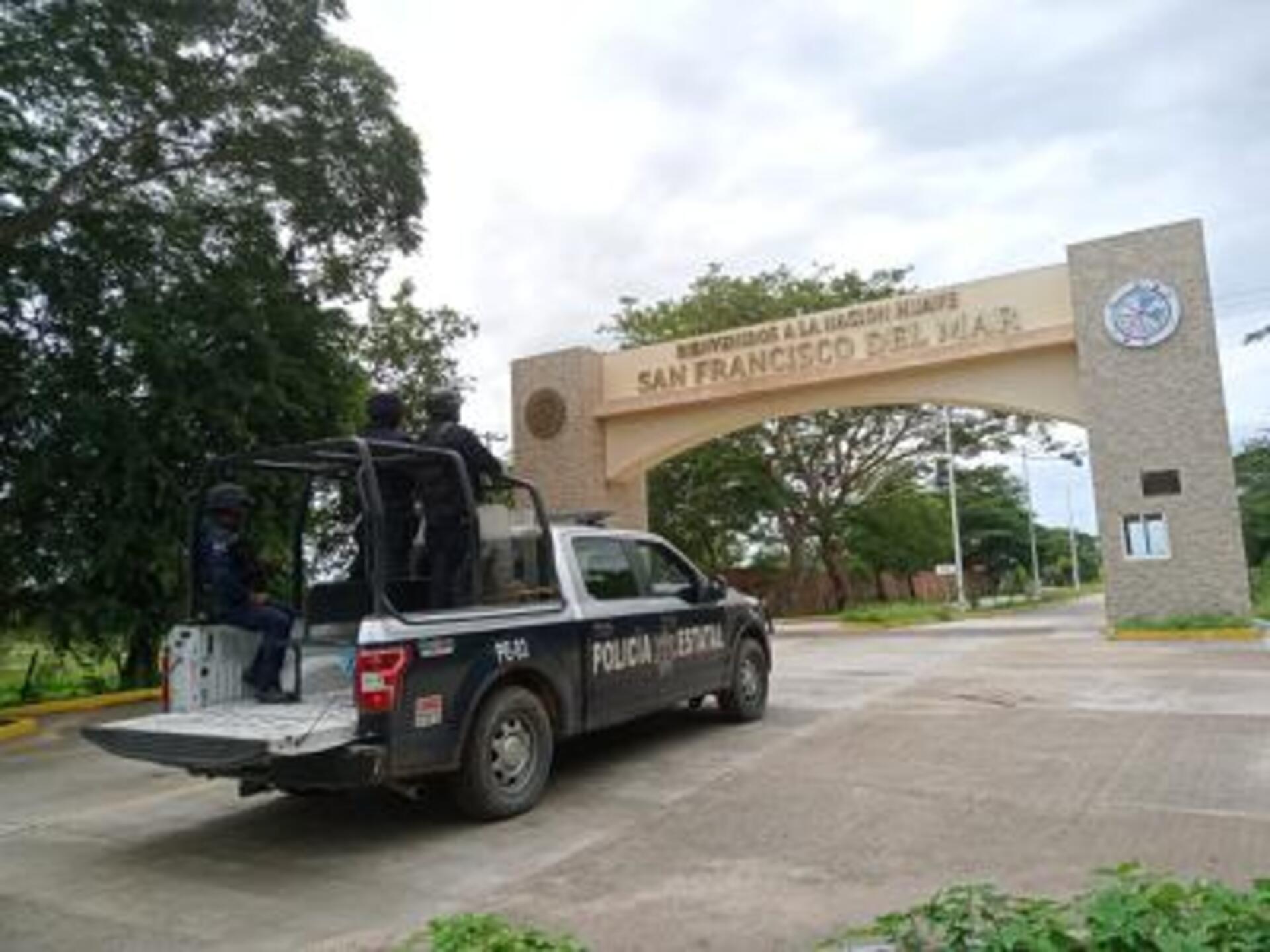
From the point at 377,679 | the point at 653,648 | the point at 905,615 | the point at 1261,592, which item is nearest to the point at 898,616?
the point at 905,615

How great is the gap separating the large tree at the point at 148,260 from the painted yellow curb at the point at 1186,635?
12367mm

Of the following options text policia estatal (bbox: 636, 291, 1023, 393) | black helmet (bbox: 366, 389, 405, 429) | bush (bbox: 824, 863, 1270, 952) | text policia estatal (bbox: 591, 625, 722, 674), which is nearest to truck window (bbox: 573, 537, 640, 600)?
text policia estatal (bbox: 591, 625, 722, 674)

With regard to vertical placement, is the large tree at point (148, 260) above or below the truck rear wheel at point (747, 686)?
above

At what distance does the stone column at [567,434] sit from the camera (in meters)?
21.8

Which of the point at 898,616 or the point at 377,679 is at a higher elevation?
the point at 377,679

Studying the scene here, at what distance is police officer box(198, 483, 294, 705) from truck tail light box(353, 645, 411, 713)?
1311 mm

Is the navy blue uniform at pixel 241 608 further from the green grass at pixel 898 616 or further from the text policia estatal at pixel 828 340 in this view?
the green grass at pixel 898 616

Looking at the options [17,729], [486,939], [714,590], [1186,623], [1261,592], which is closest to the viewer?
[486,939]

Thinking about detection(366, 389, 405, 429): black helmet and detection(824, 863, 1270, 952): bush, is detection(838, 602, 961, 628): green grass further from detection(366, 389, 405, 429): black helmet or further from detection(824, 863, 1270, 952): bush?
detection(824, 863, 1270, 952): bush

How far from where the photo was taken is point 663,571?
8.30m

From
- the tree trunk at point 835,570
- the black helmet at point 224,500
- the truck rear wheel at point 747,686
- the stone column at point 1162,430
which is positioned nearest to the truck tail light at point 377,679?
the black helmet at point 224,500

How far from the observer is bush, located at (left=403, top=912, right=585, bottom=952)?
11.2ft

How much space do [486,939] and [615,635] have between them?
379 centimetres

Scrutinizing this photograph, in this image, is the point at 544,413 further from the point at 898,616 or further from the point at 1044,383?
the point at 1044,383
